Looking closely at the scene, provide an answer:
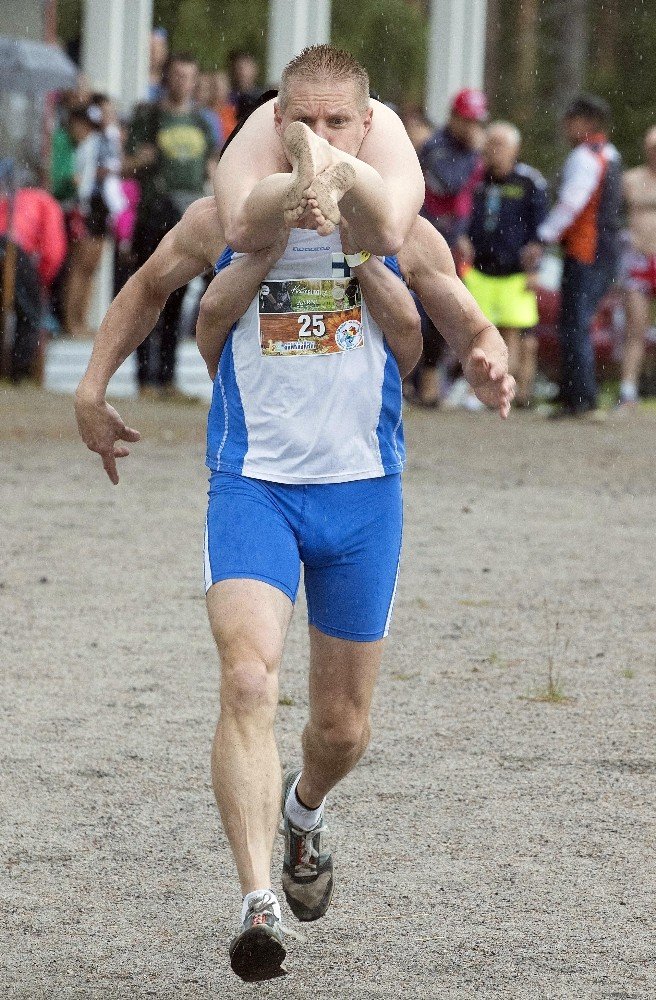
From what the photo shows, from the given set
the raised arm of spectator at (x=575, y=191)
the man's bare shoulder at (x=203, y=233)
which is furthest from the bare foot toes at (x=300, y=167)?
the raised arm of spectator at (x=575, y=191)

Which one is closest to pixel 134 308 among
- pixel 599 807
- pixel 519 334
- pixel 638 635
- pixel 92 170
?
→ pixel 599 807

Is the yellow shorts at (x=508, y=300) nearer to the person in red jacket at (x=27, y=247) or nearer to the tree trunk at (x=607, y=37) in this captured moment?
the person in red jacket at (x=27, y=247)

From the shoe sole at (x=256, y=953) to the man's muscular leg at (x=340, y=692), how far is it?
83cm

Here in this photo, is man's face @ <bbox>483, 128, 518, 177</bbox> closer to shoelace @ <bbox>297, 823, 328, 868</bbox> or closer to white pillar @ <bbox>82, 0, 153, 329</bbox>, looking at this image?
white pillar @ <bbox>82, 0, 153, 329</bbox>

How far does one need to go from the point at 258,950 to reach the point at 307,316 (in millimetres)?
1440

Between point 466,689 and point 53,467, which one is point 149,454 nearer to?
point 53,467

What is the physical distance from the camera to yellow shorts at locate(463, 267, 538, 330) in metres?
15.6

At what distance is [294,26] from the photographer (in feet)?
63.4

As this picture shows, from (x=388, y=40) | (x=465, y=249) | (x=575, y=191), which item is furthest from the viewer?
(x=388, y=40)

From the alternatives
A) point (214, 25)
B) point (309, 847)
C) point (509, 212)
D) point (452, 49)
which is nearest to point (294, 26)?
point (452, 49)

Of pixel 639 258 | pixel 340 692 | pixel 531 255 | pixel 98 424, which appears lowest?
pixel 639 258

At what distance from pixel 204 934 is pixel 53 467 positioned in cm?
820

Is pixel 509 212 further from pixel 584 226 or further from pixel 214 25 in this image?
pixel 214 25

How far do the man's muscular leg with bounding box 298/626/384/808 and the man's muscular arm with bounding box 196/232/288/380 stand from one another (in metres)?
0.75
